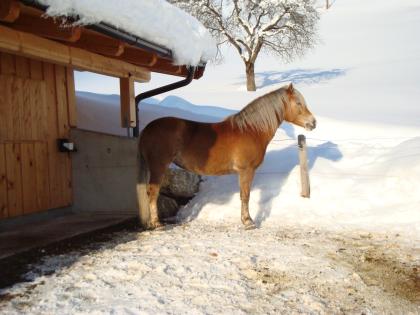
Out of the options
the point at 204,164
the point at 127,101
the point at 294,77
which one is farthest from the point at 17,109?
the point at 294,77

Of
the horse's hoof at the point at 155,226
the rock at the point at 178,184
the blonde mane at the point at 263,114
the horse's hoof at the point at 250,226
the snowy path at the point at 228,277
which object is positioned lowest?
the snowy path at the point at 228,277

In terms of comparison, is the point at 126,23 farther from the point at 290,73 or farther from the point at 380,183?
the point at 290,73

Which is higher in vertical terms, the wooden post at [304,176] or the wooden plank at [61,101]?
the wooden plank at [61,101]

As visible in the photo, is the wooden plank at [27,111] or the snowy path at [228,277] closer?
the snowy path at [228,277]

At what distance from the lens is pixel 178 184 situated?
7.20m

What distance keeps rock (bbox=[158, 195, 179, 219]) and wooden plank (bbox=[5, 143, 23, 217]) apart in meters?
2.08

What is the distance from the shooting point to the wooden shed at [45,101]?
15.8ft

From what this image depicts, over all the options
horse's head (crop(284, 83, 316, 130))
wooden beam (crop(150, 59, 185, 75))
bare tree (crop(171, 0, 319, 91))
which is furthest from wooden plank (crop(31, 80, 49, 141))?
→ bare tree (crop(171, 0, 319, 91))

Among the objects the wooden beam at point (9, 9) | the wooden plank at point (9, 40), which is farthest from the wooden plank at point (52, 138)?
the wooden beam at point (9, 9)

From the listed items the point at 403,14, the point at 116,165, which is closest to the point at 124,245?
the point at 116,165

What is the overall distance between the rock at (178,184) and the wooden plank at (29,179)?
2030 mm

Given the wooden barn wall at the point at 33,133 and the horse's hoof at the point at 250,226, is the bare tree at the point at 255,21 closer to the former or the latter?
the wooden barn wall at the point at 33,133

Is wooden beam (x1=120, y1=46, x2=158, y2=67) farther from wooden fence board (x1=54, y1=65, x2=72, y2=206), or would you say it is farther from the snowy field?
the snowy field

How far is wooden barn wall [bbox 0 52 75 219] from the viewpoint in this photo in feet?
18.9
